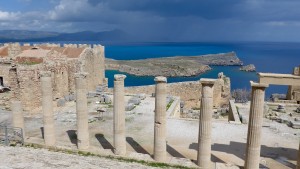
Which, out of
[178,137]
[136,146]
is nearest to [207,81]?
[136,146]

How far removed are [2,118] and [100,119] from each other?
5.98 meters

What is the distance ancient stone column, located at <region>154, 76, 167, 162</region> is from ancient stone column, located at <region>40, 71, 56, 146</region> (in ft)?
16.3

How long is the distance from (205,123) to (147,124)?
22.5ft

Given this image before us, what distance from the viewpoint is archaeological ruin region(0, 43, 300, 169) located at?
11391 millimetres

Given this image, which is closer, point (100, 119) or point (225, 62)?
point (100, 119)

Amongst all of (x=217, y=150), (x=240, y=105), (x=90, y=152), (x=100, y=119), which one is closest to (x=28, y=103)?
(x=100, y=119)

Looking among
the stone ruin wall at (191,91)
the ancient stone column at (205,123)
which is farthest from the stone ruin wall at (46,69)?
the ancient stone column at (205,123)

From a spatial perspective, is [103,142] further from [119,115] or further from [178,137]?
[178,137]

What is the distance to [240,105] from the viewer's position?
22.2 meters

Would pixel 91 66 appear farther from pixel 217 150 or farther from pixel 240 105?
pixel 217 150

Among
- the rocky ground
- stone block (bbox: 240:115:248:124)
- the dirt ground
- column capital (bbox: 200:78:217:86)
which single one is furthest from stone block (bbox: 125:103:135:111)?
column capital (bbox: 200:78:217:86)

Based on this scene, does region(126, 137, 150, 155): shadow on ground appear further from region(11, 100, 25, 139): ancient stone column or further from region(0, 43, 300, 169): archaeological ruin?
region(11, 100, 25, 139): ancient stone column

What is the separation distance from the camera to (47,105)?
1355cm

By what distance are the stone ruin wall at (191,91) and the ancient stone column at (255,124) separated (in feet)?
56.9
